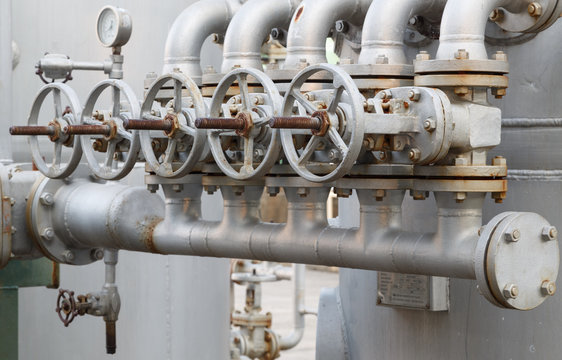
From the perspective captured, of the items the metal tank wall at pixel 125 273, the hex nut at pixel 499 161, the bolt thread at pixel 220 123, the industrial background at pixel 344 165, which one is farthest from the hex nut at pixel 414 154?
the metal tank wall at pixel 125 273

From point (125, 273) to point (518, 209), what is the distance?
2.80 m

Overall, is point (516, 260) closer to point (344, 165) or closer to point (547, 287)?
point (547, 287)

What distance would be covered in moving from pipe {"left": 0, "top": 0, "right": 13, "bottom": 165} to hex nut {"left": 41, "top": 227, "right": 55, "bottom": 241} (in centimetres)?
44

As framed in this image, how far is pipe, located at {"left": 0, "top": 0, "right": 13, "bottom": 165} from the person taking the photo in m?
5.10

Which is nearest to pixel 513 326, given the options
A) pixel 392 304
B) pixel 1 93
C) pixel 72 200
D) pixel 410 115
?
pixel 392 304

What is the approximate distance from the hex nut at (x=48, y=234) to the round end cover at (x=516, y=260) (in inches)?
88.6

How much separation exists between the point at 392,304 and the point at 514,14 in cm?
125

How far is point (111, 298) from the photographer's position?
16.9ft

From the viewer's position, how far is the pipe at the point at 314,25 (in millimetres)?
3889

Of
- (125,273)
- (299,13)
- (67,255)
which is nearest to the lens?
(299,13)

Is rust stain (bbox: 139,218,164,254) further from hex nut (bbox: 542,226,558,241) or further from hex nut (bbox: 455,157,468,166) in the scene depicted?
hex nut (bbox: 542,226,558,241)

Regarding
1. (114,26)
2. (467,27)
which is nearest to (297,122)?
(467,27)

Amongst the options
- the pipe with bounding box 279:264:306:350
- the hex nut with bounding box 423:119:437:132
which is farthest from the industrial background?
the pipe with bounding box 279:264:306:350

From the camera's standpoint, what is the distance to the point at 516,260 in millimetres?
3281
